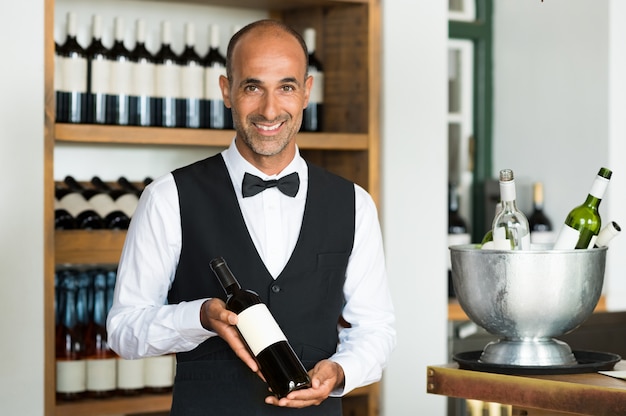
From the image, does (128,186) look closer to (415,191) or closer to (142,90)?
(142,90)

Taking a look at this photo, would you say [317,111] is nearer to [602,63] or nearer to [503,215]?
[602,63]

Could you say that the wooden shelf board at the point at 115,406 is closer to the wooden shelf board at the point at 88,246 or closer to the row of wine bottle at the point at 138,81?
the wooden shelf board at the point at 88,246

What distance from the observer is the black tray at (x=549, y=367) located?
1.56m

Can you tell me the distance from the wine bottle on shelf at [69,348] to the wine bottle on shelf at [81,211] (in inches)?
7.5

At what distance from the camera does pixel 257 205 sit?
75.9 inches

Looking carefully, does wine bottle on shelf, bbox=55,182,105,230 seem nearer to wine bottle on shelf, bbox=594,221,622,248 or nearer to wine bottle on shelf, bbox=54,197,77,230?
wine bottle on shelf, bbox=54,197,77,230

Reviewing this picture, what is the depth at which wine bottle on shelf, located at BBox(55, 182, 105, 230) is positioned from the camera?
9.27 ft

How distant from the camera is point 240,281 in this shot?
5.94 feet

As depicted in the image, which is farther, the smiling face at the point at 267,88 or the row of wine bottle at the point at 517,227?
the smiling face at the point at 267,88

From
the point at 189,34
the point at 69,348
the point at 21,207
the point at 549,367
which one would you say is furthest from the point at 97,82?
the point at 549,367

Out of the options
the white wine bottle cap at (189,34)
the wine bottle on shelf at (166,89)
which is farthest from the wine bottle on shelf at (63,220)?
the white wine bottle cap at (189,34)

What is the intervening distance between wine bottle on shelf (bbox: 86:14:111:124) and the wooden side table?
1.58 metres

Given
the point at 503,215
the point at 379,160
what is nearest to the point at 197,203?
the point at 503,215

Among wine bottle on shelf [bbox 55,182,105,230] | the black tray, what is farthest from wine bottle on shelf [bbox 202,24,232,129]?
the black tray
